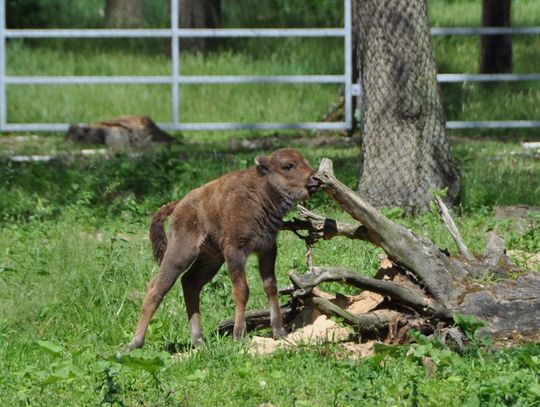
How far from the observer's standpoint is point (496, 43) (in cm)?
2022

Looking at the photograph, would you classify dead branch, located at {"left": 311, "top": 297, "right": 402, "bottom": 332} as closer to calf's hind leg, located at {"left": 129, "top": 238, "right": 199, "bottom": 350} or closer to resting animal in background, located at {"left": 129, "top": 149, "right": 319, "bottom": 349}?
resting animal in background, located at {"left": 129, "top": 149, "right": 319, "bottom": 349}

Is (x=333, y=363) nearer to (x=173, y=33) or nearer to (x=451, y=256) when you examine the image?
(x=451, y=256)

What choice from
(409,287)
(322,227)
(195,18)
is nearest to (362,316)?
(409,287)

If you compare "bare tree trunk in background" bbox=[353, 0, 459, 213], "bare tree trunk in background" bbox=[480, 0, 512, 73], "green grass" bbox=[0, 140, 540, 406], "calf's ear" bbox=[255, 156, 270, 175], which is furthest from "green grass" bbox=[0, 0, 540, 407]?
"calf's ear" bbox=[255, 156, 270, 175]

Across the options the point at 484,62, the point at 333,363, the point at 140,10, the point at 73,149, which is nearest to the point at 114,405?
the point at 333,363

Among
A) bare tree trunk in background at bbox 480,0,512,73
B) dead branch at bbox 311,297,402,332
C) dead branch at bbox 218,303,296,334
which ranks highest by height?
bare tree trunk in background at bbox 480,0,512,73

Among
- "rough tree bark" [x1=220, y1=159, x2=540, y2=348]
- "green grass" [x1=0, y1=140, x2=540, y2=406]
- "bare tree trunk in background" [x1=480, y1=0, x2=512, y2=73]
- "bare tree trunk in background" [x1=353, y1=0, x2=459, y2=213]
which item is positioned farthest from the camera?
"bare tree trunk in background" [x1=480, y1=0, x2=512, y2=73]

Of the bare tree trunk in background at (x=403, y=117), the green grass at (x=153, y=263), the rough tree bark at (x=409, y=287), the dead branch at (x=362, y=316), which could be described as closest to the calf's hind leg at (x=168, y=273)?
the green grass at (x=153, y=263)

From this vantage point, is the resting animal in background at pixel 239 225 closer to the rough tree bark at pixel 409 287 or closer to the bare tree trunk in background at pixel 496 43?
the rough tree bark at pixel 409 287

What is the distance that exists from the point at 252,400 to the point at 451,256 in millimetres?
2169

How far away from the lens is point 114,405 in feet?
22.0

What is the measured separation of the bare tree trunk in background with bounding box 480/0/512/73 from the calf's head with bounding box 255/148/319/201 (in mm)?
12638

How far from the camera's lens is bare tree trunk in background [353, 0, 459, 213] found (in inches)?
474

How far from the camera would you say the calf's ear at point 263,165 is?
7.95m
